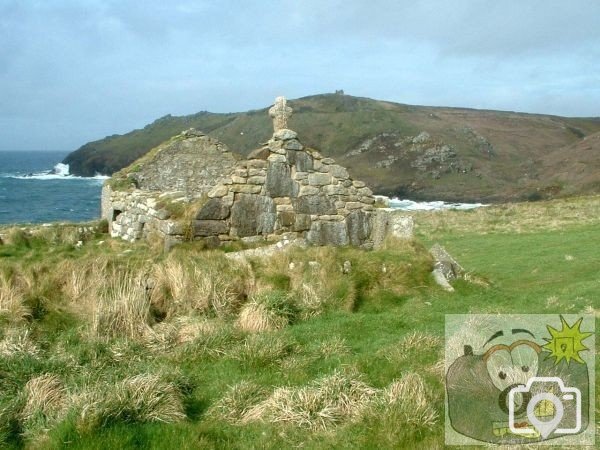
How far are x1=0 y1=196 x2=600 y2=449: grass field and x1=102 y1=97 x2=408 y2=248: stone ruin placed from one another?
0.95 meters

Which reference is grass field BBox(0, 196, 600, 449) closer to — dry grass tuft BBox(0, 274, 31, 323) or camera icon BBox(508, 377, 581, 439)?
dry grass tuft BBox(0, 274, 31, 323)

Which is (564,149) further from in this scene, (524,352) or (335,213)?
(524,352)

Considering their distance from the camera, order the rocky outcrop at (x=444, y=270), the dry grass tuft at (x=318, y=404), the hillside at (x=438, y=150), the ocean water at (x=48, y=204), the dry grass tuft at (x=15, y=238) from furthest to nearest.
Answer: the hillside at (x=438, y=150), the ocean water at (x=48, y=204), the dry grass tuft at (x=15, y=238), the rocky outcrop at (x=444, y=270), the dry grass tuft at (x=318, y=404)

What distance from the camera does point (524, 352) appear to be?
712cm

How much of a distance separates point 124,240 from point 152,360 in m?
9.77

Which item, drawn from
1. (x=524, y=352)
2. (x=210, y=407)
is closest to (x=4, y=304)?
(x=210, y=407)

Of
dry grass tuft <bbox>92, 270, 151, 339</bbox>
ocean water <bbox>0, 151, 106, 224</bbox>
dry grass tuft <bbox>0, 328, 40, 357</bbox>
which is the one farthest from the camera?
ocean water <bbox>0, 151, 106, 224</bbox>

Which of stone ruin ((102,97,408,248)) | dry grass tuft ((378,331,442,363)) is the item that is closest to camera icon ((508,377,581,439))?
dry grass tuft ((378,331,442,363))

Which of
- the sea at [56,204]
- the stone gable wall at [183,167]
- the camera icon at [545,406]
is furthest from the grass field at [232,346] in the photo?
the sea at [56,204]

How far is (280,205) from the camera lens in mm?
14117

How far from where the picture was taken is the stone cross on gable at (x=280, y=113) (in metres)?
15.1

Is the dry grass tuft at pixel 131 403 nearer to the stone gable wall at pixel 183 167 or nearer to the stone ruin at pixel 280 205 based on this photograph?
the stone ruin at pixel 280 205
